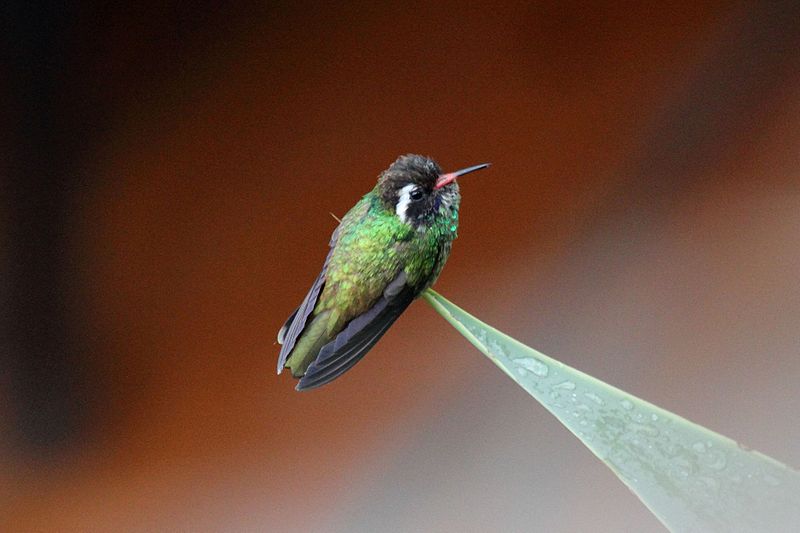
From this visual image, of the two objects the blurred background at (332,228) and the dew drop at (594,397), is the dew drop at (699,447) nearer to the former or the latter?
the dew drop at (594,397)

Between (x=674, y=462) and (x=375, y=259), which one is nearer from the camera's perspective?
(x=674, y=462)

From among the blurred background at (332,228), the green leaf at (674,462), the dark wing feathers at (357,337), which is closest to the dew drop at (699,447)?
the green leaf at (674,462)

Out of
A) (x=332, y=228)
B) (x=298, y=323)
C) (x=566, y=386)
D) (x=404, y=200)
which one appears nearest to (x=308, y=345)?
(x=298, y=323)

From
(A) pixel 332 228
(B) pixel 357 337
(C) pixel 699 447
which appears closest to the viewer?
(C) pixel 699 447

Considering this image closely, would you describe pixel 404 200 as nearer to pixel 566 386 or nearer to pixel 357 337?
pixel 357 337

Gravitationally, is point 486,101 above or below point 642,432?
above

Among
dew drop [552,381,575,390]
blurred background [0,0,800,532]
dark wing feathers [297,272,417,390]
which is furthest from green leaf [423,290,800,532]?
blurred background [0,0,800,532]

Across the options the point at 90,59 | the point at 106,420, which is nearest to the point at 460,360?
the point at 106,420

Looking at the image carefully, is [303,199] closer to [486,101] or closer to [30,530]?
[486,101]
